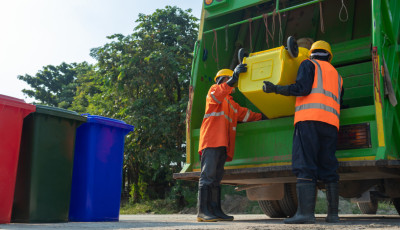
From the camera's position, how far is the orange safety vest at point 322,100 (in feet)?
11.7

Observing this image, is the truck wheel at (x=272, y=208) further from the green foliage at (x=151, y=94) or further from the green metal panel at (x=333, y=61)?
the green foliage at (x=151, y=94)

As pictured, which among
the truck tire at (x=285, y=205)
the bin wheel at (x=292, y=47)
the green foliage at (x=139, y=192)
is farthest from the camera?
the green foliage at (x=139, y=192)

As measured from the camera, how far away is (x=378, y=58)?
3.51m

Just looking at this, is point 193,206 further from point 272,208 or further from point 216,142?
point 216,142

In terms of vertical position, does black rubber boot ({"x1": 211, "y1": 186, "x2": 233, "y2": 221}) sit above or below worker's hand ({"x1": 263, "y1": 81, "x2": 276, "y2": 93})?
below

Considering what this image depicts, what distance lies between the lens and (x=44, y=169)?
3.73 meters

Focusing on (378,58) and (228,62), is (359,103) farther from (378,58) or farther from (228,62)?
(228,62)

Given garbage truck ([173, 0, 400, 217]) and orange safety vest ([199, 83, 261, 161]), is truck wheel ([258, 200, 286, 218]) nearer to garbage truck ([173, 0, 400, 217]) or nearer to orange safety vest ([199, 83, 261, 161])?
garbage truck ([173, 0, 400, 217])

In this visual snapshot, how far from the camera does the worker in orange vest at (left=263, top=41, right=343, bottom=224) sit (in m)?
3.52

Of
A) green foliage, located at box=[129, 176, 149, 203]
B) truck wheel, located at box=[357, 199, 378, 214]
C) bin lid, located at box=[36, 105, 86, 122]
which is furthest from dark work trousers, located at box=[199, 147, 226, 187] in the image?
green foliage, located at box=[129, 176, 149, 203]

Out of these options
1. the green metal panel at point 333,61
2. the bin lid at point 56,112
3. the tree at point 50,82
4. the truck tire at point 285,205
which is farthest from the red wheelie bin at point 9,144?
the tree at point 50,82

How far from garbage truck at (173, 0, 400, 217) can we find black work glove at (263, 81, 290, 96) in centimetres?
12

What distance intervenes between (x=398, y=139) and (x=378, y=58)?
0.78 meters

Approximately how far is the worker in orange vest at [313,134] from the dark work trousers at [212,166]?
0.88 meters
